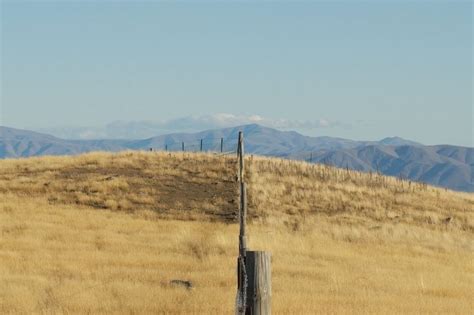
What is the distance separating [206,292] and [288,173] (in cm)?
3775

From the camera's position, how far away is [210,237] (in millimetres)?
30438

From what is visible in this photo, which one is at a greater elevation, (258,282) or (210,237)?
(258,282)

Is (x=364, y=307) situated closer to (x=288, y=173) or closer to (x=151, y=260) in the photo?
(x=151, y=260)

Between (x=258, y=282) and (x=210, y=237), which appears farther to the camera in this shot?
(x=210, y=237)

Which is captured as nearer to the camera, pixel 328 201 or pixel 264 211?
pixel 264 211

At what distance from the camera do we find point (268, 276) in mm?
8648

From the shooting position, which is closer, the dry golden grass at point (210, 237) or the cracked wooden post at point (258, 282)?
the cracked wooden post at point (258, 282)

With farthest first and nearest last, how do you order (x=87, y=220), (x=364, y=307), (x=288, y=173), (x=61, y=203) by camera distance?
(x=288, y=173), (x=61, y=203), (x=87, y=220), (x=364, y=307)

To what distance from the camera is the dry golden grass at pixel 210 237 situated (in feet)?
58.6

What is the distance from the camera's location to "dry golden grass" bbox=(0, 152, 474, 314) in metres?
17.9

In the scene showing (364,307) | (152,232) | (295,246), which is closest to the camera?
(364,307)

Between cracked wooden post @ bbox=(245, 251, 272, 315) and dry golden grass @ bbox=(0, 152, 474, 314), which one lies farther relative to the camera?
dry golden grass @ bbox=(0, 152, 474, 314)

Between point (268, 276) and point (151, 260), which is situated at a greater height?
point (268, 276)

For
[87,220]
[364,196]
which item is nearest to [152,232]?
[87,220]
